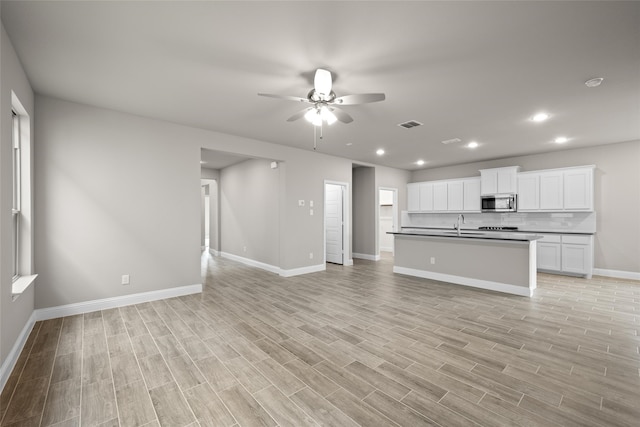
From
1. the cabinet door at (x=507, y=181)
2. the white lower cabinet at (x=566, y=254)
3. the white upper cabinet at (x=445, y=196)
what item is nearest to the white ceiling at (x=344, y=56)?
the cabinet door at (x=507, y=181)

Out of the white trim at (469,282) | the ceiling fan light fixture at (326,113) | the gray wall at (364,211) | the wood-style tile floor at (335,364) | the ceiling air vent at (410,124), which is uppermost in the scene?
the ceiling air vent at (410,124)

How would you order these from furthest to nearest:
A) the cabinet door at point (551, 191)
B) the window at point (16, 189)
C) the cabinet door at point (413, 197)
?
the cabinet door at point (413, 197), the cabinet door at point (551, 191), the window at point (16, 189)

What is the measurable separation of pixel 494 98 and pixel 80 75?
470cm

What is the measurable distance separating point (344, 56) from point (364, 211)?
5.82 metres

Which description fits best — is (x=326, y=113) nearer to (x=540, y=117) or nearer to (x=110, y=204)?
(x=110, y=204)

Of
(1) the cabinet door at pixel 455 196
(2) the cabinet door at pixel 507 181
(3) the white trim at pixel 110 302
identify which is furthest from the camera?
(1) the cabinet door at pixel 455 196

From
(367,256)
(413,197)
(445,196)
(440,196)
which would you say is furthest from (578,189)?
(367,256)

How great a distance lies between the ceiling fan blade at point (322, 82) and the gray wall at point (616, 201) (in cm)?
643

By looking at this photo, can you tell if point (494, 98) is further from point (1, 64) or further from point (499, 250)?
point (1, 64)

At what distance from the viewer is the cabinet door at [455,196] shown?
7.66m

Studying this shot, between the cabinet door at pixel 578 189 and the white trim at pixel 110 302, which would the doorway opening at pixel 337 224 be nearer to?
the white trim at pixel 110 302

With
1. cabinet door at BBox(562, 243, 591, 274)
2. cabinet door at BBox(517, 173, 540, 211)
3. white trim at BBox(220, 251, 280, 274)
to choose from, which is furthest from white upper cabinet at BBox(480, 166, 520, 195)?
white trim at BBox(220, 251, 280, 274)

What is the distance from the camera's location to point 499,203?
22.3 ft

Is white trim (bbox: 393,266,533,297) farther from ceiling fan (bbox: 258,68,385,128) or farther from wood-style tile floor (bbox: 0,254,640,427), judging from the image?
ceiling fan (bbox: 258,68,385,128)
